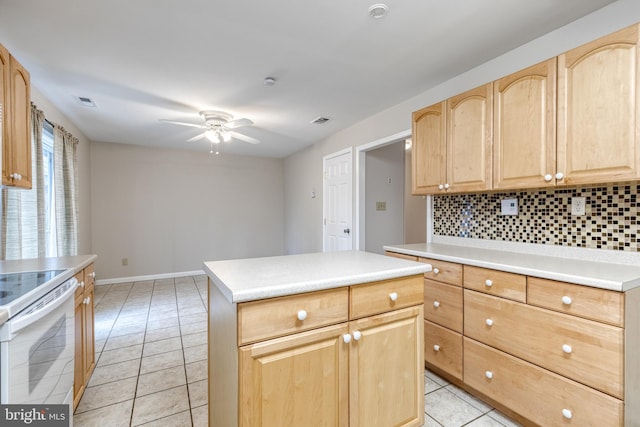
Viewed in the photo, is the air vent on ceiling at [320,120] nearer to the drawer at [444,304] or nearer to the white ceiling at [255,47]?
the white ceiling at [255,47]

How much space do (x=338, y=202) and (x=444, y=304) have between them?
2.54 meters

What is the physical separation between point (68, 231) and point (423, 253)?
3.92 m

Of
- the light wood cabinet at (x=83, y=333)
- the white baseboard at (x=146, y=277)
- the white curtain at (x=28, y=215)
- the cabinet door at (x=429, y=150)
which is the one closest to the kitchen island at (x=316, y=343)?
the light wood cabinet at (x=83, y=333)

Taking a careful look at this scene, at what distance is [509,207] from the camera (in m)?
2.22

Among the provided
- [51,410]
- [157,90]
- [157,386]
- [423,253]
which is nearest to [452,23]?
[423,253]

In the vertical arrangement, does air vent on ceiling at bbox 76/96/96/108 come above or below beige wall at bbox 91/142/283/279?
above

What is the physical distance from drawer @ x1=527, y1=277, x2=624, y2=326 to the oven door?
7.48 ft

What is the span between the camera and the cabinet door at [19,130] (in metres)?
1.71

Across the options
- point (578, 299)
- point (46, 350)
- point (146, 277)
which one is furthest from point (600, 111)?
point (146, 277)

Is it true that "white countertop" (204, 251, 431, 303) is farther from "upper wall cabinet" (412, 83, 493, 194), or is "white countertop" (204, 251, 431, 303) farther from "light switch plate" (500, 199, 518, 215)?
"light switch plate" (500, 199, 518, 215)

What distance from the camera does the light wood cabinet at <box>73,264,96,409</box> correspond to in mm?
1778

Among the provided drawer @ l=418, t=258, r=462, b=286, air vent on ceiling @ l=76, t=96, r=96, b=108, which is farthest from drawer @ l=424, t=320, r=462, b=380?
air vent on ceiling @ l=76, t=96, r=96, b=108

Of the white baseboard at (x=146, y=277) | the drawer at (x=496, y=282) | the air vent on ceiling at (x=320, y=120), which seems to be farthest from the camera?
the white baseboard at (x=146, y=277)

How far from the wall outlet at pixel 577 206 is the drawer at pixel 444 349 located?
1073 mm
